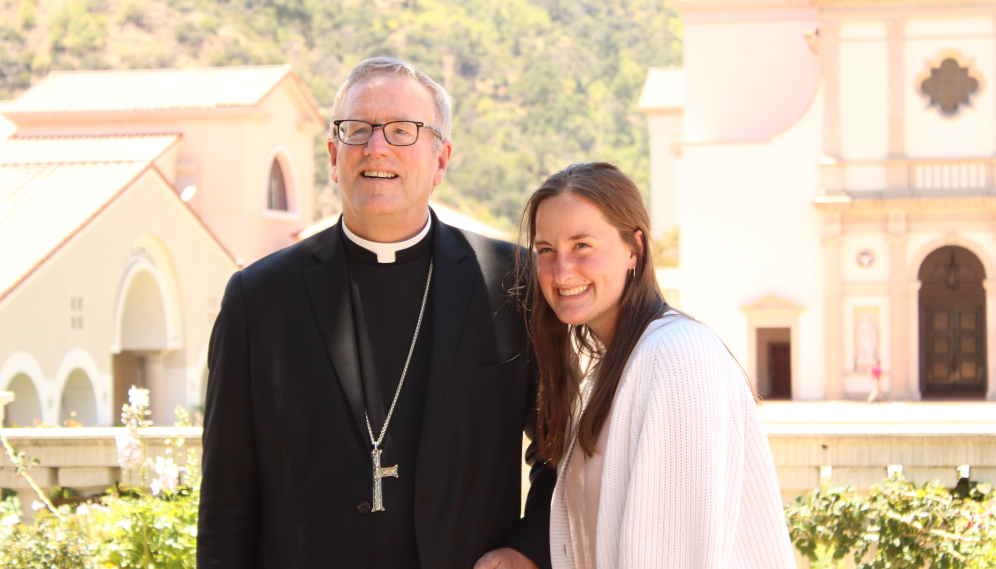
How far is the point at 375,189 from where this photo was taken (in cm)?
276

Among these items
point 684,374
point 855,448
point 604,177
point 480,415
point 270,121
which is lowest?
point 855,448

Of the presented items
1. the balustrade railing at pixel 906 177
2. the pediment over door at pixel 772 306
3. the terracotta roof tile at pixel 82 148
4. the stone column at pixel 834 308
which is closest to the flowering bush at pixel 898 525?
the terracotta roof tile at pixel 82 148

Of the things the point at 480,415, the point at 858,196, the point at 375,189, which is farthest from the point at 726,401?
the point at 858,196

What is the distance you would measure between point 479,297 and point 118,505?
274 centimetres

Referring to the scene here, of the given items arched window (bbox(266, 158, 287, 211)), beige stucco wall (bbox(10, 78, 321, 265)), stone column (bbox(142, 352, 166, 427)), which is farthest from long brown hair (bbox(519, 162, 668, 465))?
arched window (bbox(266, 158, 287, 211))

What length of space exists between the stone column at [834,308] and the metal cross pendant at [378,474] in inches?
957

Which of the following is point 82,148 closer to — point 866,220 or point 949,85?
point 866,220

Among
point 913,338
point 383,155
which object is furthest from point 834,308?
point 383,155

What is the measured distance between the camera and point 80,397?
1669 cm

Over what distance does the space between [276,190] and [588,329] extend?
1058 inches

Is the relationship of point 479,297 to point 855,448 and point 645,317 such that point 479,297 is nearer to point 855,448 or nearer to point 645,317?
point 645,317

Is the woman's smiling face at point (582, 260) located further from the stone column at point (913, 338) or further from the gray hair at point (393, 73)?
the stone column at point (913, 338)

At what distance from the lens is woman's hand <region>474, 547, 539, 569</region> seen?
2.63 metres

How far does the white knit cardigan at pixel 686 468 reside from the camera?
6.97ft
